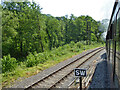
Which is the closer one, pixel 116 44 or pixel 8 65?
pixel 116 44

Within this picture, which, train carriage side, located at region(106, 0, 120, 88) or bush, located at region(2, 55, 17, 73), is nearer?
train carriage side, located at region(106, 0, 120, 88)

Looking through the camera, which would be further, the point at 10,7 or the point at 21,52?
the point at 10,7

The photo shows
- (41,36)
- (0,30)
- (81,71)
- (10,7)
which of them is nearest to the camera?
(81,71)

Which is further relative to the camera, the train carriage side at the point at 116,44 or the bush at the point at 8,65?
the bush at the point at 8,65

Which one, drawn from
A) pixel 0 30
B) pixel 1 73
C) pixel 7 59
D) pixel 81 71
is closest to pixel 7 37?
pixel 0 30

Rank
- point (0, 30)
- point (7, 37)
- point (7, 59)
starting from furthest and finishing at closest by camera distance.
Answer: point (7, 37) < point (0, 30) < point (7, 59)

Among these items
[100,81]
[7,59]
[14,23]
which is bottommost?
[100,81]

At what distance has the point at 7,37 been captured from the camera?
2158 centimetres

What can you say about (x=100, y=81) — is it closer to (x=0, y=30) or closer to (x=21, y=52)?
(x=0, y=30)

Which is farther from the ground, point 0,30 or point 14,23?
point 14,23

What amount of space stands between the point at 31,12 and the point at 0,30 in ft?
29.6

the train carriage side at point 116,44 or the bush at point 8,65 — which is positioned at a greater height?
the train carriage side at point 116,44

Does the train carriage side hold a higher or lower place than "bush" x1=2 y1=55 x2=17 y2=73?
higher

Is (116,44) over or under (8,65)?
over
